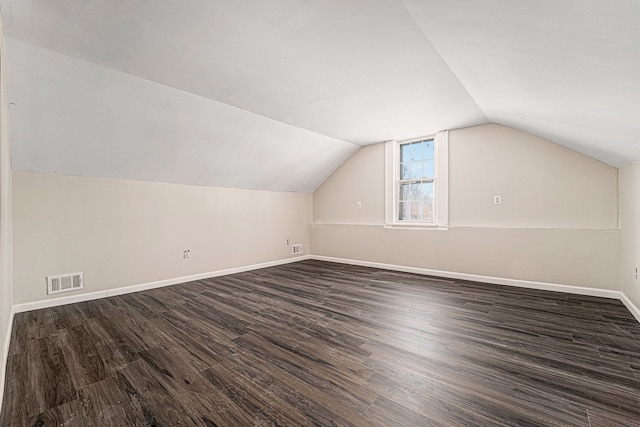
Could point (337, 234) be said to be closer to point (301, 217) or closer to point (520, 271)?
point (301, 217)

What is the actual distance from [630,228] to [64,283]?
6.34 meters

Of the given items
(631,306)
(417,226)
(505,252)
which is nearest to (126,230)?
(417,226)

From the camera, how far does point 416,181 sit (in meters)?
4.99

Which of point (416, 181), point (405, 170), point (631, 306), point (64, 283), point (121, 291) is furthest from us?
point (405, 170)

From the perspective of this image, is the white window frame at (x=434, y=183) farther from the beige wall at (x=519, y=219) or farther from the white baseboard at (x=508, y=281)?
the white baseboard at (x=508, y=281)

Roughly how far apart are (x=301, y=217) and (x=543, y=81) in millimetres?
4794

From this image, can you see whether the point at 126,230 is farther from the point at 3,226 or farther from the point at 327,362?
the point at 327,362

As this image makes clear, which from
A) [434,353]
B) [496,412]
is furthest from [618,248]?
[496,412]

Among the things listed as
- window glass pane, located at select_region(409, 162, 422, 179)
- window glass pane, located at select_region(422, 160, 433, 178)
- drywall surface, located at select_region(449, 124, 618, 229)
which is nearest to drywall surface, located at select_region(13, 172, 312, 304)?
window glass pane, located at select_region(409, 162, 422, 179)

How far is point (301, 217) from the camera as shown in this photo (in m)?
6.25

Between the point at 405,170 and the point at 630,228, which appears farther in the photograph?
the point at 405,170

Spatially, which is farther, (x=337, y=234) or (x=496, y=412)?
(x=337, y=234)

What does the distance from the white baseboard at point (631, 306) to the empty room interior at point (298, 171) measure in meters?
0.04

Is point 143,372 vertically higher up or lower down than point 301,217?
lower down
